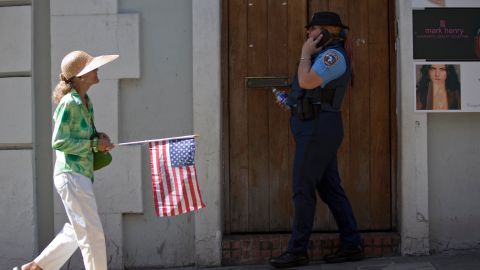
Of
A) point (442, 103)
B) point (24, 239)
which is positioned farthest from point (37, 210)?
point (442, 103)

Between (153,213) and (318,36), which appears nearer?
(318,36)

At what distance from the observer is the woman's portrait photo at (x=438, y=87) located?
5883 mm

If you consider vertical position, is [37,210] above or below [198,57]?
below

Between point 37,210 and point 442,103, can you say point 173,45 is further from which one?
point 442,103

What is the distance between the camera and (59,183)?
456 cm

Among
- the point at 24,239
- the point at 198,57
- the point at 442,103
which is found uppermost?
the point at 198,57

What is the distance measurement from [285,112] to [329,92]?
80 cm

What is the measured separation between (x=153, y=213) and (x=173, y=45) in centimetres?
146

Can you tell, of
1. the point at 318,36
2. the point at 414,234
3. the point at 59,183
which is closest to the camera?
the point at 59,183

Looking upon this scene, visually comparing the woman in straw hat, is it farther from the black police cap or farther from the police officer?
the black police cap

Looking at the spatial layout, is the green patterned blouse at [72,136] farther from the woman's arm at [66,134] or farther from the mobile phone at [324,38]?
the mobile phone at [324,38]

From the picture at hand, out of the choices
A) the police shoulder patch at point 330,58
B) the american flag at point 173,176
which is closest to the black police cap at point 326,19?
the police shoulder patch at point 330,58

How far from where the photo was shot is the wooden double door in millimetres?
6113

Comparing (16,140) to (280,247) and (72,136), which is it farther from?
(280,247)
